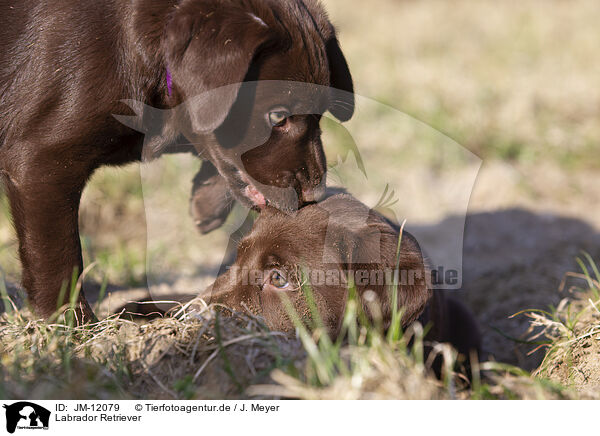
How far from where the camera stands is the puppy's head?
2.84 m

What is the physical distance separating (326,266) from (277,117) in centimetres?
72

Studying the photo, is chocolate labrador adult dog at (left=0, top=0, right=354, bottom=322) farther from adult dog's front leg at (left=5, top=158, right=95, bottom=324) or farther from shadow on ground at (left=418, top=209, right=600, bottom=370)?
shadow on ground at (left=418, top=209, right=600, bottom=370)

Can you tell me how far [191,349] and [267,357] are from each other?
0.32 meters

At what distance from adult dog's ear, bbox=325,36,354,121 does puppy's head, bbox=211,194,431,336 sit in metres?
0.45

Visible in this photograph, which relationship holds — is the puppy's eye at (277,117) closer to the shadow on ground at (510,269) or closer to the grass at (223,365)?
the grass at (223,365)

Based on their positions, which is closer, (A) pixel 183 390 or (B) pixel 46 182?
(A) pixel 183 390

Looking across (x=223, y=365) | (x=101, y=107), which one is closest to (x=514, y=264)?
(x=223, y=365)

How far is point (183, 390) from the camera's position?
2.26 m

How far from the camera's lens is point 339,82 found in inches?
123

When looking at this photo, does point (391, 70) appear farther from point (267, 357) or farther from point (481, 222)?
point (267, 357)

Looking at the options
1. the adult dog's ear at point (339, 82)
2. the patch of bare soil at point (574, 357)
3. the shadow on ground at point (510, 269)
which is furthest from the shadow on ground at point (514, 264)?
the adult dog's ear at point (339, 82)

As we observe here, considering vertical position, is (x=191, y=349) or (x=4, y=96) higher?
(x=4, y=96)

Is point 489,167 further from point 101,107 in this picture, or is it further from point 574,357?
point 101,107
